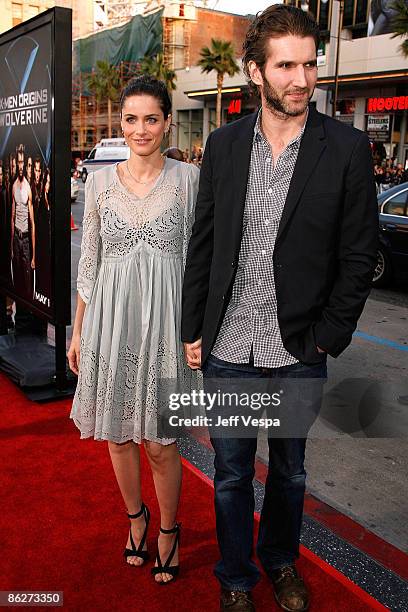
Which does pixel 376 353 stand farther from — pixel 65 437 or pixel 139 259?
pixel 139 259

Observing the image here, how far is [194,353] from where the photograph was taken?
7.97ft

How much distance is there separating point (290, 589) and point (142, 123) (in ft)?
6.26

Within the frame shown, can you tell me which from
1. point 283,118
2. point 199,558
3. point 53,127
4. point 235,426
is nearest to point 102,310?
point 235,426

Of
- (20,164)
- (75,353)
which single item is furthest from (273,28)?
(20,164)

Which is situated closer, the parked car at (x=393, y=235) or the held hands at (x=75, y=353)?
the held hands at (x=75, y=353)

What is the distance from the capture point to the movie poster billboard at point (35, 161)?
4074 mm

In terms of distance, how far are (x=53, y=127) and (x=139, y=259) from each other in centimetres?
194

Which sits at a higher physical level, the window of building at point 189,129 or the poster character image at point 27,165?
the window of building at point 189,129

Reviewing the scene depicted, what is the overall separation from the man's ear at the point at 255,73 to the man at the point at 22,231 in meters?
2.70

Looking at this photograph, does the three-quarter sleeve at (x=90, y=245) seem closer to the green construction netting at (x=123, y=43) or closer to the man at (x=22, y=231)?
the man at (x=22, y=231)

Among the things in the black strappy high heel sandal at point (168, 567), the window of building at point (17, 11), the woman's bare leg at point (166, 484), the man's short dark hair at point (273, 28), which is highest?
the window of building at point (17, 11)

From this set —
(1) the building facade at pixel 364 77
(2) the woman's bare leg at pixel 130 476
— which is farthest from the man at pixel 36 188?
(1) the building facade at pixel 364 77

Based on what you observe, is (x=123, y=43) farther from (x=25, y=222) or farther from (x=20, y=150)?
(x=25, y=222)

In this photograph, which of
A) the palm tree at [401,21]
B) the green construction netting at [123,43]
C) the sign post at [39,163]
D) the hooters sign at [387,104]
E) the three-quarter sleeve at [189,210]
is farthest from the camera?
the green construction netting at [123,43]
